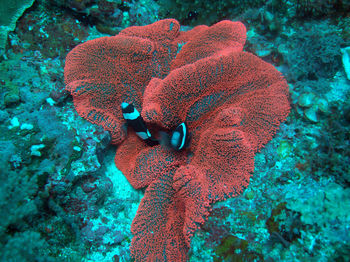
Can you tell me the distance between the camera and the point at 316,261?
1.27 metres

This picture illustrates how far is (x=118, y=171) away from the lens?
8.23ft

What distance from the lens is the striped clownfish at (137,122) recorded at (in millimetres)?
2314

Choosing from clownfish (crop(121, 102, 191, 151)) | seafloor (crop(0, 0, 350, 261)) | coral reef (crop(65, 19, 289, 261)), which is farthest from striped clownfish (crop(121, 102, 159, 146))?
seafloor (crop(0, 0, 350, 261))

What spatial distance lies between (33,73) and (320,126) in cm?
318

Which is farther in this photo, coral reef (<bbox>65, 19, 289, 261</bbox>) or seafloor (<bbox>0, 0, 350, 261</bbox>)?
coral reef (<bbox>65, 19, 289, 261</bbox>)

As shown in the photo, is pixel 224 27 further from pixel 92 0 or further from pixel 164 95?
pixel 92 0

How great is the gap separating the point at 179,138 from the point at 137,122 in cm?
61

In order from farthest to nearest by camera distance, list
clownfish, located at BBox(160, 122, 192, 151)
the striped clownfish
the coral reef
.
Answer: the striped clownfish, clownfish, located at BBox(160, 122, 192, 151), the coral reef

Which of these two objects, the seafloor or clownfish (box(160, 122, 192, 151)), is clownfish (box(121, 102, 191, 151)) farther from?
the seafloor

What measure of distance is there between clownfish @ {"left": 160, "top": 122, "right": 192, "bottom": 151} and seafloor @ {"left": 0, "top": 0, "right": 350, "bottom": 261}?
0.71m

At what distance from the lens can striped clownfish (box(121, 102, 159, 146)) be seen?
2314 millimetres

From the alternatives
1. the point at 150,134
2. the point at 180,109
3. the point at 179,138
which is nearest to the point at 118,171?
the point at 150,134

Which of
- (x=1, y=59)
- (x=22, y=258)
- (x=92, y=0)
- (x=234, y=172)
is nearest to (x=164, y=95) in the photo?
(x=234, y=172)

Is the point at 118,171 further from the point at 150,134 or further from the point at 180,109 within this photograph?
the point at 180,109
